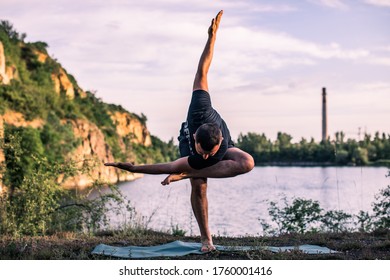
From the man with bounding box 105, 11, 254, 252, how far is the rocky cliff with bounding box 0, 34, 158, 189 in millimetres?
26193

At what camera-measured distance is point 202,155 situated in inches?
221

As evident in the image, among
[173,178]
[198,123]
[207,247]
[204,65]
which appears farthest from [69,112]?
[173,178]

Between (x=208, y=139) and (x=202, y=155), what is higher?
(x=208, y=139)

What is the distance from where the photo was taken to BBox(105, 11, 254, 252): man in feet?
18.1

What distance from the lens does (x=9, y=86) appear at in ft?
139

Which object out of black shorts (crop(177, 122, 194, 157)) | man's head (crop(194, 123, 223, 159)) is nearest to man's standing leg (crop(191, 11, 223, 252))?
black shorts (crop(177, 122, 194, 157))

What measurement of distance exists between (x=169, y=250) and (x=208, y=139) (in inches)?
62.5

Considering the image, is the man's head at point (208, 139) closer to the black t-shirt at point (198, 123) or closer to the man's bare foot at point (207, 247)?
the black t-shirt at point (198, 123)

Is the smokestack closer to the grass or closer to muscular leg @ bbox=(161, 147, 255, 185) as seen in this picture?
the grass

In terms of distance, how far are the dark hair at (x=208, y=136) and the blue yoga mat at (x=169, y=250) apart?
1.19 m

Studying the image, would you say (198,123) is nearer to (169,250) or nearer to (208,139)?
(208,139)

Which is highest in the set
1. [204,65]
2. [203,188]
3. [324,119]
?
[324,119]
